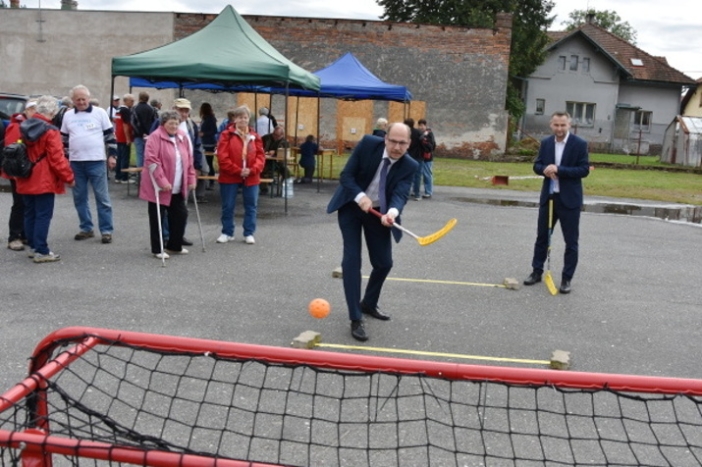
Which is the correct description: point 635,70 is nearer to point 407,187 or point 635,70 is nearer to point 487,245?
point 487,245

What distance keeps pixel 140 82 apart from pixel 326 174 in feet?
22.1

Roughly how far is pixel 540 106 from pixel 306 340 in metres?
46.5

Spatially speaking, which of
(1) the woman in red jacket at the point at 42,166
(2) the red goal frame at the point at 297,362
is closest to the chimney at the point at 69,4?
(1) the woman in red jacket at the point at 42,166

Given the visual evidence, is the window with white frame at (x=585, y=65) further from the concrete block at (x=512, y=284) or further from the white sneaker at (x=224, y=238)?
the concrete block at (x=512, y=284)

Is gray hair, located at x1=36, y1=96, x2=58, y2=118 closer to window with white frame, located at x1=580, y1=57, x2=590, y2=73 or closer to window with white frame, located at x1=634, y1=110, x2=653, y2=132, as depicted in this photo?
window with white frame, located at x1=580, y1=57, x2=590, y2=73

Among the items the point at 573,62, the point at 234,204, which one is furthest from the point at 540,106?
the point at 234,204

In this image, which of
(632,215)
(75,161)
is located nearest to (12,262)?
(75,161)

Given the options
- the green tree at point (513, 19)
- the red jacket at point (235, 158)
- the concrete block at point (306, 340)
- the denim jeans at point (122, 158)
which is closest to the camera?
the concrete block at point (306, 340)

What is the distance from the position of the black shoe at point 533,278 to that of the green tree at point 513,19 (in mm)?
32993

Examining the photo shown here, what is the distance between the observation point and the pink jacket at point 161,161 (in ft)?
28.9

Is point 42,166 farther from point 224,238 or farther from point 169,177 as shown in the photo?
point 224,238

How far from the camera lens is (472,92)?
33031 millimetres

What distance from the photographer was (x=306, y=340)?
5832 millimetres

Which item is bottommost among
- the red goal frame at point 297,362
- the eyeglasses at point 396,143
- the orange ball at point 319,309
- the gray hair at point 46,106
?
the orange ball at point 319,309
